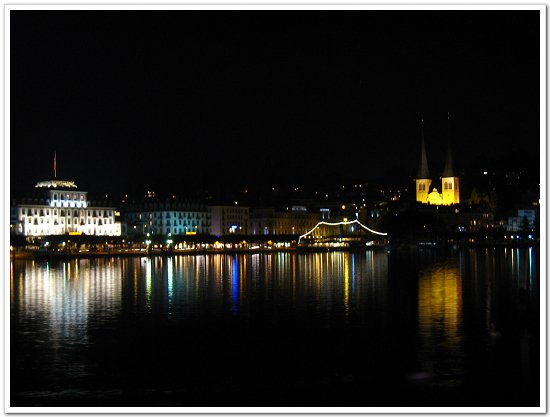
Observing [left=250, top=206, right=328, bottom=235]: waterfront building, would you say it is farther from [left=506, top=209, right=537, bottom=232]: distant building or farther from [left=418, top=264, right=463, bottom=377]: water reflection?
[left=418, top=264, right=463, bottom=377]: water reflection

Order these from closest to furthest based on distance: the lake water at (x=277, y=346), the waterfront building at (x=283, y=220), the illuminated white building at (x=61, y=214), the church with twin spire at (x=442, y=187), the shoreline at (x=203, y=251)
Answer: the lake water at (x=277, y=346)
the shoreline at (x=203, y=251)
the illuminated white building at (x=61, y=214)
the waterfront building at (x=283, y=220)
the church with twin spire at (x=442, y=187)

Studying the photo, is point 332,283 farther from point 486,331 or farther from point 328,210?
point 328,210

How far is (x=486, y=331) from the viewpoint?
2208 centimetres

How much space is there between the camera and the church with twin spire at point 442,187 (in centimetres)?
13375

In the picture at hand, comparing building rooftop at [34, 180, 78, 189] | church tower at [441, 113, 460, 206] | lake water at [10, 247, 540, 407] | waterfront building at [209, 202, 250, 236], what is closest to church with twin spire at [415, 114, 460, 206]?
church tower at [441, 113, 460, 206]

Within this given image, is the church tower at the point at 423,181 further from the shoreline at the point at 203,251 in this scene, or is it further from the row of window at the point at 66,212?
the row of window at the point at 66,212

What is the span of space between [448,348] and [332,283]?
2051 cm

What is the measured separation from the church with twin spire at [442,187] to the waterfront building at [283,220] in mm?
22557

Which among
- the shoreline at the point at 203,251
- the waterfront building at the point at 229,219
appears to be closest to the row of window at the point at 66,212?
the shoreline at the point at 203,251

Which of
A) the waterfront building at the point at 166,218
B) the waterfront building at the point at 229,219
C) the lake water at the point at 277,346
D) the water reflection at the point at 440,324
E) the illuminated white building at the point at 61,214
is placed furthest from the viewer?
the waterfront building at the point at 229,219

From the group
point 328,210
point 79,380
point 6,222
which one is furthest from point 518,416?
point 328,210

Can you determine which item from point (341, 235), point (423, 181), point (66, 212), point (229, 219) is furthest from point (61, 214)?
point (423, 181)

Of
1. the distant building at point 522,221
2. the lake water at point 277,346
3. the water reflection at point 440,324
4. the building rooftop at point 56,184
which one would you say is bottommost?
the lake water at point 277,346

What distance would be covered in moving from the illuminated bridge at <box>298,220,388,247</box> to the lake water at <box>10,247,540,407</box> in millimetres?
69612
